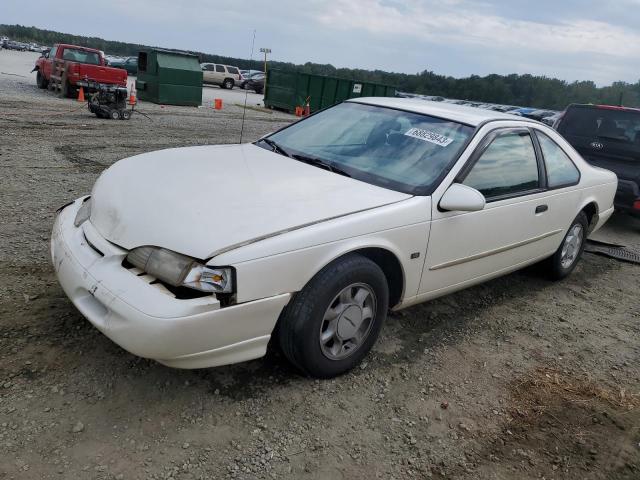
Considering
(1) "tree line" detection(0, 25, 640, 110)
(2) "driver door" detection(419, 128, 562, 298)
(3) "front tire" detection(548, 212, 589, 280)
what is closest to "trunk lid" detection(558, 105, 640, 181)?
(3) "front tire" detection(548, 212, 589, 280)

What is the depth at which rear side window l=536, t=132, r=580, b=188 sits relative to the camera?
4.32 metres

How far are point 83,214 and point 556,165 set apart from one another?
11.9 feet

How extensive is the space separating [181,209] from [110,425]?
1.06 metres

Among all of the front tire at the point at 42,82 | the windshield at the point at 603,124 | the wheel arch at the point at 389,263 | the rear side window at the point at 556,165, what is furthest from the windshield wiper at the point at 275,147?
the front tire at the point at 42,82

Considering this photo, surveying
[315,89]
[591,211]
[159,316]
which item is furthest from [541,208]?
[315,89]

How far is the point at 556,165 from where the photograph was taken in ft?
14.6

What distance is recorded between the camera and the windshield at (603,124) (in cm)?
741

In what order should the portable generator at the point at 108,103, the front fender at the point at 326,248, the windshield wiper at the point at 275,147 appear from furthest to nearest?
the portable generator at the point at 108,103 < the windshield wiper at the point at 275,147 < the front fender at the point at 326,248

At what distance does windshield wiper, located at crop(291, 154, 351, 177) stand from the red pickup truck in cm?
1520

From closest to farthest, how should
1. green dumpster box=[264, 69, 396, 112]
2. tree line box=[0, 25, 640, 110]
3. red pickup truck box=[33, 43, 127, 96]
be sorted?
red pickup truck box=[33, 43, 127, 96] < green dumpster box=[264, 69, 396, 112] < tree line box=[0, 25, 640, 110]

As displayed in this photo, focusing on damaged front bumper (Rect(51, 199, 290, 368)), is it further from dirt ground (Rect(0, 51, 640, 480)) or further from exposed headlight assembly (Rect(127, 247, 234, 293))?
dirt ground (Rect(0, 51, 640, 480))

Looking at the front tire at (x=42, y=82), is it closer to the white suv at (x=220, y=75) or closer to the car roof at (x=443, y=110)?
the white suv at (x=220, y=75)

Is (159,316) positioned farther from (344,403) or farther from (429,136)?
(429,136)

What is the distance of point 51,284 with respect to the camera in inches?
143
